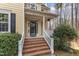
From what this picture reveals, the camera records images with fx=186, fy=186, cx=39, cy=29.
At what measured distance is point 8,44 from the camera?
11.8ft

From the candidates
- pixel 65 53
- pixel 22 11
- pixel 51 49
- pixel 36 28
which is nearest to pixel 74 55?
pixel 65 53

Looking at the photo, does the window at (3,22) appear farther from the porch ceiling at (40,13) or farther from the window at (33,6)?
the window at (33,6)

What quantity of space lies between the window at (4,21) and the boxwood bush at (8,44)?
15 centimetres

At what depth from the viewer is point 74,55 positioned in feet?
12.3

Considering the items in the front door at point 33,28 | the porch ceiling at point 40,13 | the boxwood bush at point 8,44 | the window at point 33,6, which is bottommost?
the boxwood bush at point 8,44

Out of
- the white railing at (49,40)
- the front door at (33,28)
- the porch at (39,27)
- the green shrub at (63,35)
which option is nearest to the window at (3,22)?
the porch at (39,27)

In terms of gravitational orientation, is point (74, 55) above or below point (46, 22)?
below

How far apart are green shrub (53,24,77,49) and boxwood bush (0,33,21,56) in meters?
0.78

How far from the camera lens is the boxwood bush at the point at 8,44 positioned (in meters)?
3.59

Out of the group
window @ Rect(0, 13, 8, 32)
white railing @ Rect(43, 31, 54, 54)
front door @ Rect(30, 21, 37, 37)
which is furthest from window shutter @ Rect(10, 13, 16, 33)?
white railing @ Rect(43, 31, 54, 54)

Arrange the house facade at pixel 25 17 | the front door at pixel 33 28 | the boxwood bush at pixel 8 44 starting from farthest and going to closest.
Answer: the front door at pixel 33 28 < the house facade at pixel 25 17 < the boxwood bush at pixel 8 44

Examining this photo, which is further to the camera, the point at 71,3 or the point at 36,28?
the point at 36,28

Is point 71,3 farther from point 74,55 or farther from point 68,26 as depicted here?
point 74,55

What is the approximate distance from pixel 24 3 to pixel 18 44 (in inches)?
32.4
